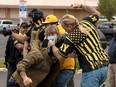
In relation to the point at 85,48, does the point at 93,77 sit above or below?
below

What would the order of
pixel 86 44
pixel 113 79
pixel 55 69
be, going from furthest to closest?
pixel 113 79
pixel 55 69
pixel 86 44

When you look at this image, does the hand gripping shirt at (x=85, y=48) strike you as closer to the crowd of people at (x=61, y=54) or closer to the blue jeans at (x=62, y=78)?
the crowd of people at (x=61, y=54)

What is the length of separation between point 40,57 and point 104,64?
0.87 metres

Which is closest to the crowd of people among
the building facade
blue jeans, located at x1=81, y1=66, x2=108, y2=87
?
blue jeans, located at x1=81, y1=66, x2=108, y2=87

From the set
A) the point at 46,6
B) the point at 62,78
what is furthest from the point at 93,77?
the point at 46,6

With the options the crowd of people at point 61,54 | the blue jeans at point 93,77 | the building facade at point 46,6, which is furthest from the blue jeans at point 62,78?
the building facade at point 46,6

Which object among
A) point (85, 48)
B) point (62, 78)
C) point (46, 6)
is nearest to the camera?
point (85, 48)

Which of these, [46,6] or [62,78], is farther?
[46,6]

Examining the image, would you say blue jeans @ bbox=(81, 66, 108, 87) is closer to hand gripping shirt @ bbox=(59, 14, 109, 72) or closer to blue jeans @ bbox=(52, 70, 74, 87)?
hand gripping shirt @ bbox=(59, 14, 109, 72)

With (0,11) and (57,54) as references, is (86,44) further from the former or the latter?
(0,11)

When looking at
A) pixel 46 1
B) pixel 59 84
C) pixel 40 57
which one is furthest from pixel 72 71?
pixel 46 1

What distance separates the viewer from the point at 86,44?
5.56m

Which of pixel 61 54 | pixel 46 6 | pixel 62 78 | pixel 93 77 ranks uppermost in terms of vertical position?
pixel 61 54

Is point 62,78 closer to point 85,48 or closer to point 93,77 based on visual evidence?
point 93,77
